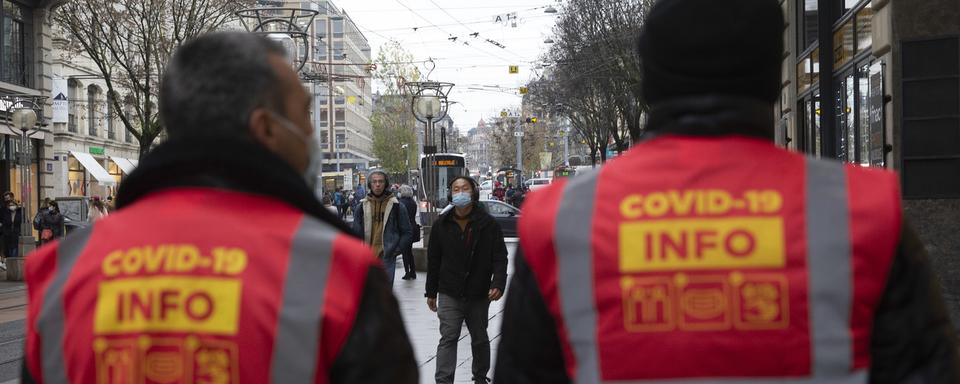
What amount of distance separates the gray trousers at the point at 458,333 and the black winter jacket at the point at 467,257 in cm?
7

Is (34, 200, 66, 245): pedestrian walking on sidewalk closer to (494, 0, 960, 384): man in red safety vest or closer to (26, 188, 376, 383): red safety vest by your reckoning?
(26, 188, 376, 383): red safety vest

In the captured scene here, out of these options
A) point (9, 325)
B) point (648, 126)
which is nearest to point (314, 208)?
point (648, 126)

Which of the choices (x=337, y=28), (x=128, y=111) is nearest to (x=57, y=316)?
(x=128, y=111)

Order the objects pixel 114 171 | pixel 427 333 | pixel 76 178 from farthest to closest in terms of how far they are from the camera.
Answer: pixel 114 171 < pixel 76 178 < pixel 427 333

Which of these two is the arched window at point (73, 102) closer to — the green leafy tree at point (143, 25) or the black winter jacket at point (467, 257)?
the green leafy tree at point (143, 25)

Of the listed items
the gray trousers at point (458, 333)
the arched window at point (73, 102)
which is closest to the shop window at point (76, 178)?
the arched window at point (73, 102)

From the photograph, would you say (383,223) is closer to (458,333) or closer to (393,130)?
(458,333)

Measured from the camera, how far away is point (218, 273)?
2.05m

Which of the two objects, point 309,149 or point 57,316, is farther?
point 309,149

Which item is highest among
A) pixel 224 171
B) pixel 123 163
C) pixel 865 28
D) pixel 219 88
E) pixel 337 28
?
pixel 337 28

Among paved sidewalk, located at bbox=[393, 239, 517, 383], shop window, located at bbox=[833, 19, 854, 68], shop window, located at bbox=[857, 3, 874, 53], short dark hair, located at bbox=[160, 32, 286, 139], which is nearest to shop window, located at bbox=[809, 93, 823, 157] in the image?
shop window, located at bbox=[833, 19, 854, 68]

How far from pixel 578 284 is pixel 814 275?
43 centimetres

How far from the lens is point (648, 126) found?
238cm

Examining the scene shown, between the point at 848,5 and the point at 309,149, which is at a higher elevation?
the point at 848,5
